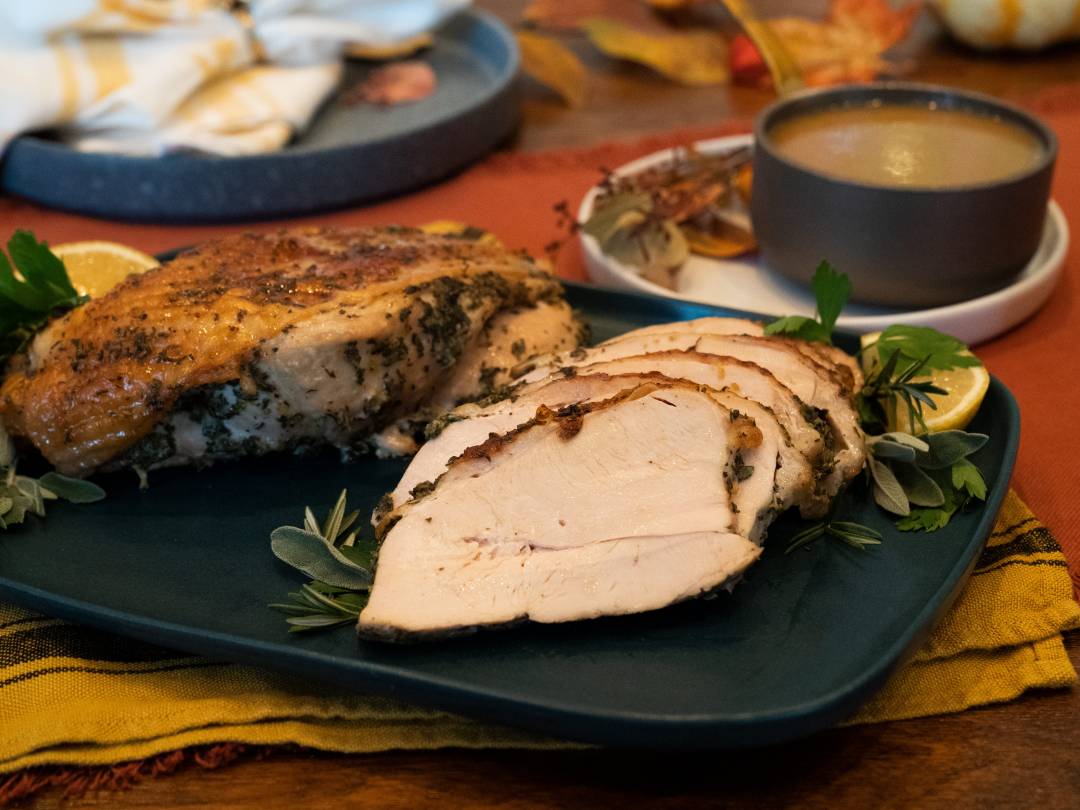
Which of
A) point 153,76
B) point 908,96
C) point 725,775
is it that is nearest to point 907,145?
point 908,96

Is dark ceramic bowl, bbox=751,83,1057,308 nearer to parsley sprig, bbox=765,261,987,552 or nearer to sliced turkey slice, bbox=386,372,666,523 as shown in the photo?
parsley sprig, bbox=765,261,987,552

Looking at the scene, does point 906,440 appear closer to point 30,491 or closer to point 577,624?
point 577,624

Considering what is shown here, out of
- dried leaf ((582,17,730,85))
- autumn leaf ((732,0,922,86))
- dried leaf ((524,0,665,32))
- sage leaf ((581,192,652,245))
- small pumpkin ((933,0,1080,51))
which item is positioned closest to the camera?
sage leaf ((581,192,652,245))

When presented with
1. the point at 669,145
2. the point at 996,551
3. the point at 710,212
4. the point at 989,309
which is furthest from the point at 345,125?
the point at 996,551

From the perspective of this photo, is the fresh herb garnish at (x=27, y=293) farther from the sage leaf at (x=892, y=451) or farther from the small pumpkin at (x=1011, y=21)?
the small pumpkin at (x=1011, y=21)

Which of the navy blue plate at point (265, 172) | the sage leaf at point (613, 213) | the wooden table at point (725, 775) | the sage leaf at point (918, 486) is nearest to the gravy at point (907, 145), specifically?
the sage leaf at point (613, 213)

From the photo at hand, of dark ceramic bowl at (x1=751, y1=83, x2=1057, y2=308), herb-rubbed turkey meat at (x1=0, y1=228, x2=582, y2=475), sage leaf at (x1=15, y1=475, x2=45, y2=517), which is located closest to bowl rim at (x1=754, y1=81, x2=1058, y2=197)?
dark ceramic bowl at (x1=751, y1=83, x2=1057, y2=308)

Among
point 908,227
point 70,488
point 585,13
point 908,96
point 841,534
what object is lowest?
point 585,13
